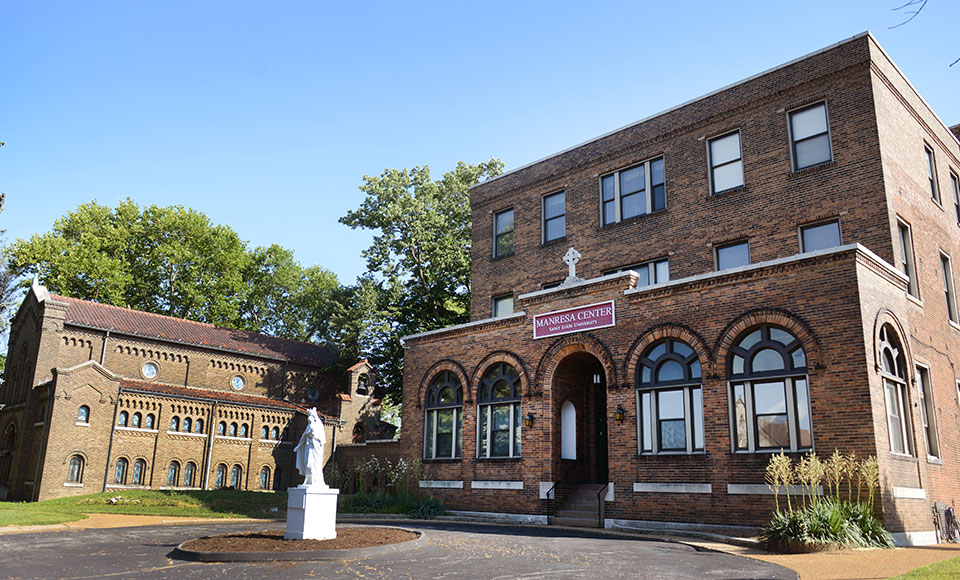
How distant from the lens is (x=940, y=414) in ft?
59.1

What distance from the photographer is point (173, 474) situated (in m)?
35.3

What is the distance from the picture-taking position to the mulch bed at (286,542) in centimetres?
1115

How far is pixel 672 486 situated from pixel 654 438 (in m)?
1.26

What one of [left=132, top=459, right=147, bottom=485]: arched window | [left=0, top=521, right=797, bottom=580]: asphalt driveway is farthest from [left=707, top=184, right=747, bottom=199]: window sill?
[left=132, top=459, right=147, bottom=485]: arched window

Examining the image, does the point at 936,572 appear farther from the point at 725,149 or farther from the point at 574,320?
the point at 725,149

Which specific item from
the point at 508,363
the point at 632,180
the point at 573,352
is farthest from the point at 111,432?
the point at 632,180

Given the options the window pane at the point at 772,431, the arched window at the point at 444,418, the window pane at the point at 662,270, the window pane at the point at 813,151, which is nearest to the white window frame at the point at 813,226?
the window pane at the point at 813,151

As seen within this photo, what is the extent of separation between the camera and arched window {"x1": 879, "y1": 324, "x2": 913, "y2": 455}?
1538 centimetres

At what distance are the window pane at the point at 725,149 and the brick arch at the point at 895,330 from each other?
23.5ft

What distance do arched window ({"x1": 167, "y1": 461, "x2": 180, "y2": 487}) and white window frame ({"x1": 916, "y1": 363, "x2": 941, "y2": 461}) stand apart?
106ft

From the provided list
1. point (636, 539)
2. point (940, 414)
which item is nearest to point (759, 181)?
point (940, 414)

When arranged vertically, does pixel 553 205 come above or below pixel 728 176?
above

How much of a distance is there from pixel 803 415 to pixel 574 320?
6.76 m

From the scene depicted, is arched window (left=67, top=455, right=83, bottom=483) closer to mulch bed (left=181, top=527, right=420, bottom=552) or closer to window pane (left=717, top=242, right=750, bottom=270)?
mulch bed (left=181, top=527, right=420, bottom=552)
